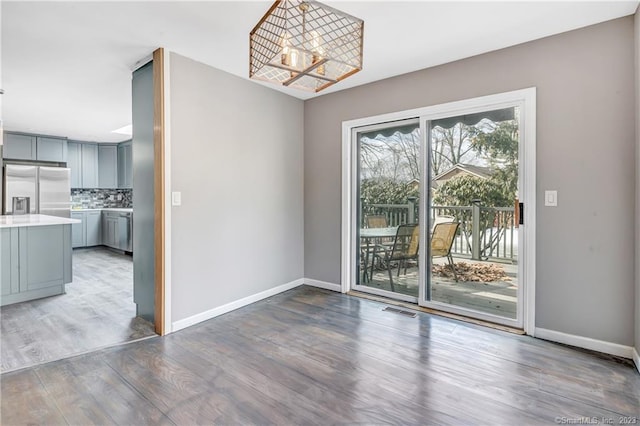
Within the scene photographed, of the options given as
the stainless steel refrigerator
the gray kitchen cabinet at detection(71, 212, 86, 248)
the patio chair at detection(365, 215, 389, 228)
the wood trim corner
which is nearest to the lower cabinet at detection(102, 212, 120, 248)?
the gray kitchen cabinet at detection(71, 212, 86, 248)

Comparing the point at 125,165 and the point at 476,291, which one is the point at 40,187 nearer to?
the point at 125,165

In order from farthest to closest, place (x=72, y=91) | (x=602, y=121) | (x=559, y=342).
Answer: (x=72, y=91)
(x=559, y=342)
(x=602, y=121)

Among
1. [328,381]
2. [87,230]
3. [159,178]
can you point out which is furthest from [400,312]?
[87,230]

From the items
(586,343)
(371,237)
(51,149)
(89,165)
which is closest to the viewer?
(586,343)

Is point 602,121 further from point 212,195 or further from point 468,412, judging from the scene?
point 212,195

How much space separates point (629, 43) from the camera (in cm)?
228

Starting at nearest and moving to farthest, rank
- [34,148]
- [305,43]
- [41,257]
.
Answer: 1. [305,43]
2. [41,257]
3. [34,148]

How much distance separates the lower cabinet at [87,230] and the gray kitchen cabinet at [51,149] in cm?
119

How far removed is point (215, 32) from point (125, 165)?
5.96 metres

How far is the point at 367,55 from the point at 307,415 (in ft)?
9.05

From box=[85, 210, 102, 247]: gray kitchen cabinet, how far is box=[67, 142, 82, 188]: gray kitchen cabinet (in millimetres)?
670

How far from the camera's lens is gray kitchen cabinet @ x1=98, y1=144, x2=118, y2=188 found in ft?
24.0

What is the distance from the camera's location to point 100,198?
7781 millimetres

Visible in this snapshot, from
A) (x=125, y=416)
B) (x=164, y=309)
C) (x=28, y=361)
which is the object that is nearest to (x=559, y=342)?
(x=125, y=416)
